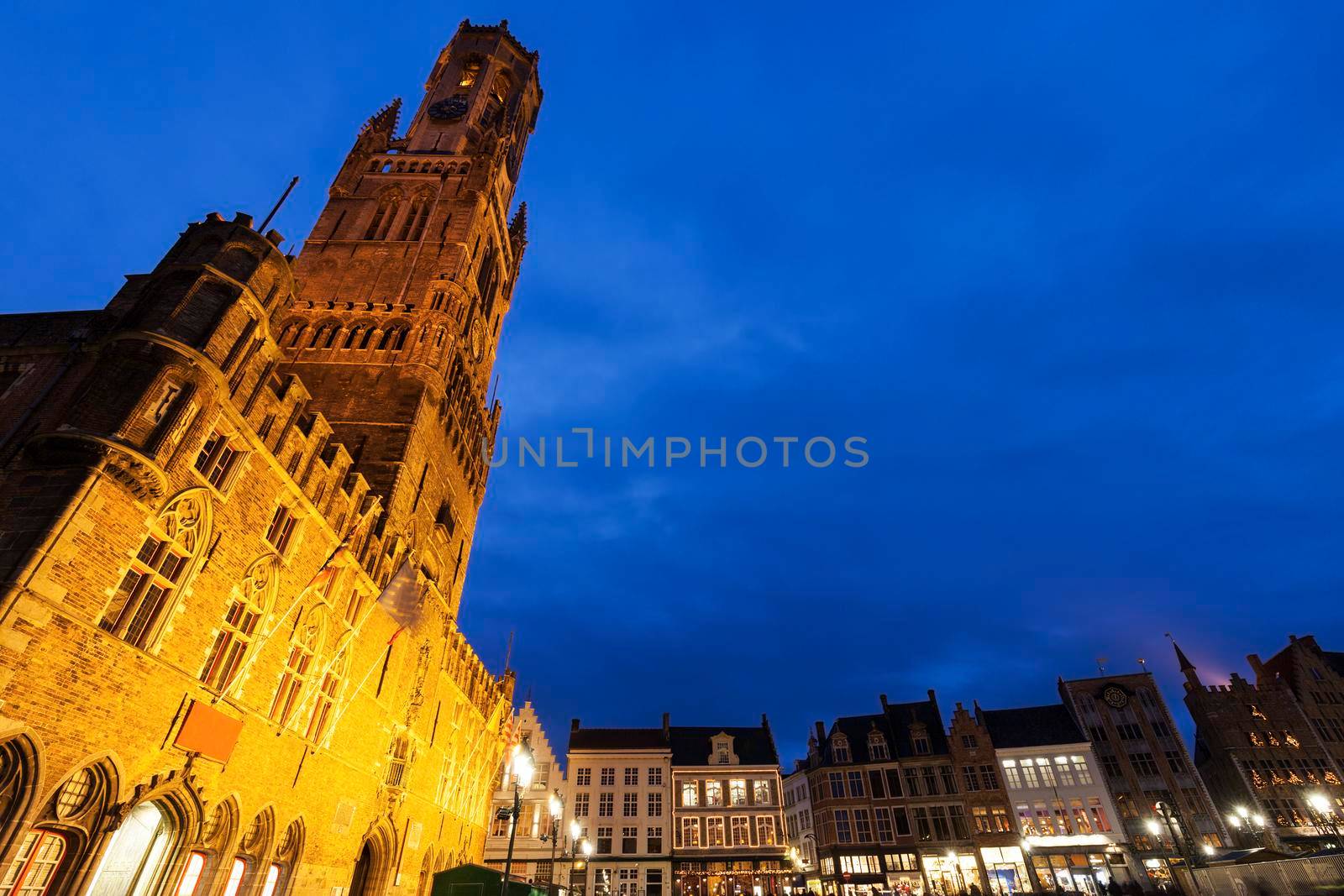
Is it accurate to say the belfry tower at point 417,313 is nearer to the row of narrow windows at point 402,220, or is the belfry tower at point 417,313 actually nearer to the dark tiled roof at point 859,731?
the row of narrow windows at point 402,220

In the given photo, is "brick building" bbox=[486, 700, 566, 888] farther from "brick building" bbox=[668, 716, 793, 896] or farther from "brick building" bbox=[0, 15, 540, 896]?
"brick building" bbox=[0, 15, 540, 896]

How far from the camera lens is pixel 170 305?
13.8 meters

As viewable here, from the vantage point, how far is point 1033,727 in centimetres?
5978

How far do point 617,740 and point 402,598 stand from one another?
44790 mm

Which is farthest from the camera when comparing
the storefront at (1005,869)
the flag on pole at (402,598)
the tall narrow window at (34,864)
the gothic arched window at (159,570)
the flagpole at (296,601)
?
the storefront at (1005,869)

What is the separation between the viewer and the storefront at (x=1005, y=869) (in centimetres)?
5150

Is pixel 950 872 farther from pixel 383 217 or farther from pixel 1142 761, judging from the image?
pixel 383 217

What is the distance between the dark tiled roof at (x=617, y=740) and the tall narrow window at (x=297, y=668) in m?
43.8

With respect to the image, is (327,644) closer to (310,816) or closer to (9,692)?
(310,816)

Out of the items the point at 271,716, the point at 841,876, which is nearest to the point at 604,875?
the point at 841,876

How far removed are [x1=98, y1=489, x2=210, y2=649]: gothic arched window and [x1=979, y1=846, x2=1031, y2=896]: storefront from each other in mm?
60891

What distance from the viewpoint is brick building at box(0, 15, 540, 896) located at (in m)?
10.8

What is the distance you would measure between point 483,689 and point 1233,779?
66813 millimetres

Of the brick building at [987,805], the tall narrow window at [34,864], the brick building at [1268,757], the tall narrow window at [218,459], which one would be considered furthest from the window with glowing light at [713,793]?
the tall narrow window at [218,459]
